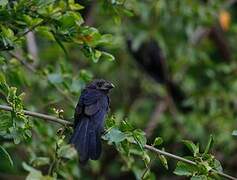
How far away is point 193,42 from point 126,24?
0.82 meters

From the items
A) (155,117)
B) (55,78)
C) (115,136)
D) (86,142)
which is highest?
(115,136)

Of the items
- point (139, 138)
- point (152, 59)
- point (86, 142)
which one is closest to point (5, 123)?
point (86, 142)

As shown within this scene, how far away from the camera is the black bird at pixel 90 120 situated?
2.82 metres

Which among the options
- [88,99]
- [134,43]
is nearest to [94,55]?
[88,99]

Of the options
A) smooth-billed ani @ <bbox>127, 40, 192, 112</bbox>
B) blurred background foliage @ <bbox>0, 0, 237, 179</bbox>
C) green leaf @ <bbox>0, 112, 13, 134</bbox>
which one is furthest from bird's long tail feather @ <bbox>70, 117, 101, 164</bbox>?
smooth-billed ani @ <bbox>127, 40, 192, 112</bbox>

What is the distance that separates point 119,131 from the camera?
2729mm

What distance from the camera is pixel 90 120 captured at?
9.84 ft

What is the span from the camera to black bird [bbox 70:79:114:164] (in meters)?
2.82

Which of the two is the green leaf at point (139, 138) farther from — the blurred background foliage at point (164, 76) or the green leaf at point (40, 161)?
the blurred background foliage at point (164, 76)

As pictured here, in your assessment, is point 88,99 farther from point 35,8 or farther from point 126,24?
point 126,24

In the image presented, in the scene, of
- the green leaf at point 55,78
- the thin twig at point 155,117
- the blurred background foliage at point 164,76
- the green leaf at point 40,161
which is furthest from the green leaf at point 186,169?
the thin twig at point 155,117

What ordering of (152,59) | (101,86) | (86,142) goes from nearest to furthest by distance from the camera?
(86,142), (101,86), (152,59)

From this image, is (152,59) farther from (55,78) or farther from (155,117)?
(55,78)

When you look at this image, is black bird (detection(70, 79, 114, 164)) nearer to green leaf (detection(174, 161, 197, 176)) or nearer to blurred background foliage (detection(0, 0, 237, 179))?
green leaf (detection(174, 161, 197, 176))
